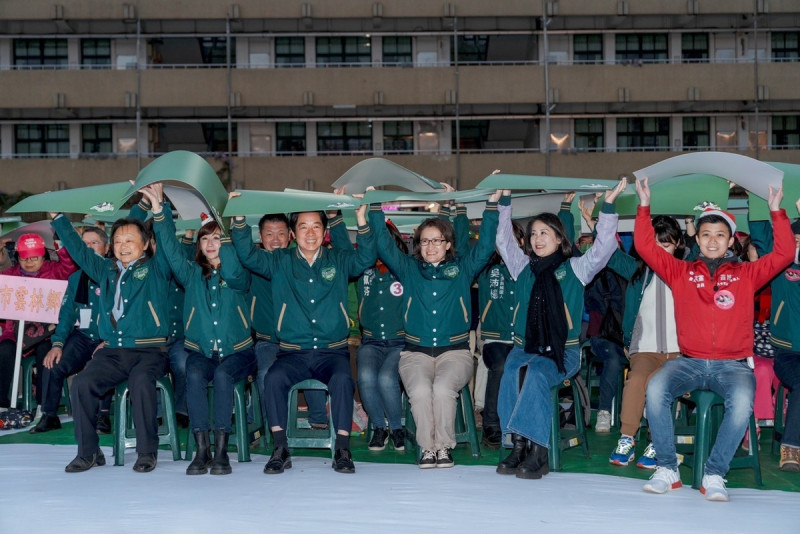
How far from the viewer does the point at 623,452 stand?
22.1 feet

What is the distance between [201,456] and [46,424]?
2.64 metres

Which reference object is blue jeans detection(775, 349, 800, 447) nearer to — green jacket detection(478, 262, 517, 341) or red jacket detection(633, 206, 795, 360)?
red jacket detection(633, 206, 795, 360)

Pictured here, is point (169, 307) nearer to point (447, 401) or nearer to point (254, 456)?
point (254, 456)

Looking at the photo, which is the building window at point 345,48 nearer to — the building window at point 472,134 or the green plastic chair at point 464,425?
the building window at point 472,134

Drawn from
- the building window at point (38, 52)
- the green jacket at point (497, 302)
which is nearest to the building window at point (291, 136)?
the building window at point (38, 52)

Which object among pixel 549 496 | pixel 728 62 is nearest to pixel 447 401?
pixel 549 496

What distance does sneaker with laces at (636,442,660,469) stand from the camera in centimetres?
661

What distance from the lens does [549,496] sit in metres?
5.79

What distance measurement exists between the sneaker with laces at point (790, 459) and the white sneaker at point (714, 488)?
39.6 inches

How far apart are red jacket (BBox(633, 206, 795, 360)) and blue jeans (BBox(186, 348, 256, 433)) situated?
3.04m

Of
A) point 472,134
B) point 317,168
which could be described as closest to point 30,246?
point 317,168

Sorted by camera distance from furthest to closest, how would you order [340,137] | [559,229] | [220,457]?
1. [340,137]
2. [559,229]
3. [220,457]

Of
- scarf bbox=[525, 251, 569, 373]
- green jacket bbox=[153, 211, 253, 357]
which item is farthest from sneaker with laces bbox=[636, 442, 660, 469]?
green jacket bbox=[153, 211, 253, 357]

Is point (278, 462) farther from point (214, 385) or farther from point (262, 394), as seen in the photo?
point (262, 394)
